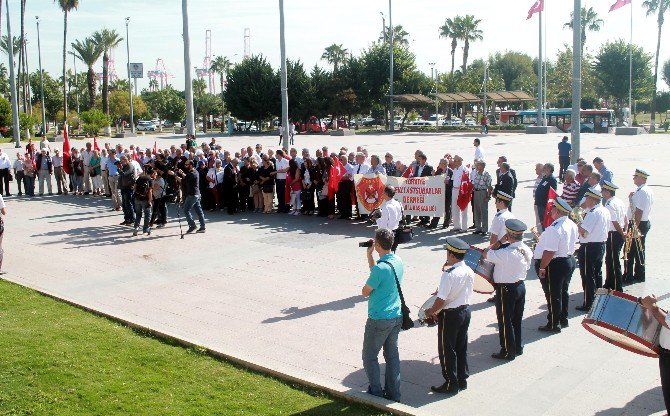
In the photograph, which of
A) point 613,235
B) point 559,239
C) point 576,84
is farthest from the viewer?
point 576,84

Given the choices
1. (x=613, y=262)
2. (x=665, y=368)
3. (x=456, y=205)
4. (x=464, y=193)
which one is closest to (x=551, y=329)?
(x=613, y=262)

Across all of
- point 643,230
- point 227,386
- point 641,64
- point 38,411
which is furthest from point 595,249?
point 641,64

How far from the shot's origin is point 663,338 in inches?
242

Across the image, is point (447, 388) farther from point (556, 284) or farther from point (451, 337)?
point (556, 284)

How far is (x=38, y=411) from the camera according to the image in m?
6.95

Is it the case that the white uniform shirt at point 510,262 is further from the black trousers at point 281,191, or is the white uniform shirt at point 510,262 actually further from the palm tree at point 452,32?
the palm tree at point 452,32

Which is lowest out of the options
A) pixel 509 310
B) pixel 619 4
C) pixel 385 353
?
pixel 385 353

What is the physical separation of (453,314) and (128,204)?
495 inches

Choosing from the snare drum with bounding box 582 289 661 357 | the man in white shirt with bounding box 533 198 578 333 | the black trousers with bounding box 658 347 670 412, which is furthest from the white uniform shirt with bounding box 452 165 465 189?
the black trousers with bounding box 658 347 670 412

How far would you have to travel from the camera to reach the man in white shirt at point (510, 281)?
8.08 metres

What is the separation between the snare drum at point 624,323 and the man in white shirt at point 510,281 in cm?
123

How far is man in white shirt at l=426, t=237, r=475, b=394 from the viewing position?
708 centimetres

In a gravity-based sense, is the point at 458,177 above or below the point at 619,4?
below

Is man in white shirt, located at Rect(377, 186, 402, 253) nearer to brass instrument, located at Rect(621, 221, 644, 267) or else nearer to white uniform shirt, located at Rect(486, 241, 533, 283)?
white uniform shirt, located at Rect(486, 241, 533, 283)
